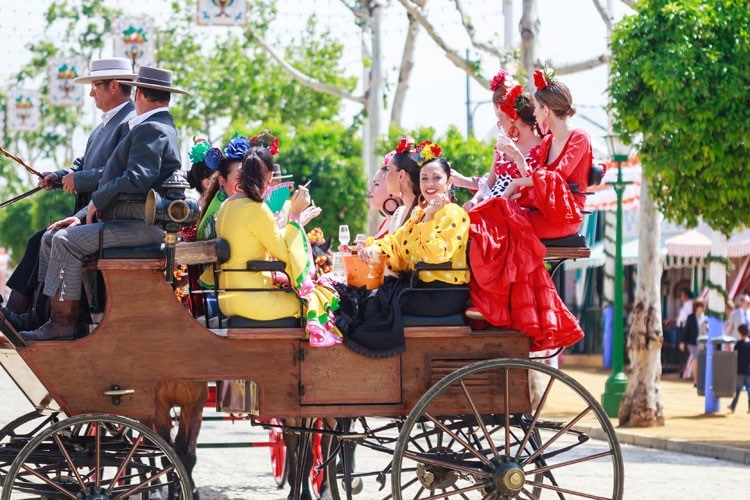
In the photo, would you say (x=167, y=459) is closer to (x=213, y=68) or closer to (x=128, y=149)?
(x=128, y=149)

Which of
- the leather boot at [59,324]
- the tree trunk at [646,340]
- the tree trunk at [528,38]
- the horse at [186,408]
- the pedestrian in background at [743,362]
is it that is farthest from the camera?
the pedestrian in background at [743,362]

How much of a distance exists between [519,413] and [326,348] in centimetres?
119

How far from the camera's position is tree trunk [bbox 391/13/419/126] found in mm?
25547

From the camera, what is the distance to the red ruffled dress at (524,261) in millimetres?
7824

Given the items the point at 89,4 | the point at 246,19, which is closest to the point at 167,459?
the point at 246,19

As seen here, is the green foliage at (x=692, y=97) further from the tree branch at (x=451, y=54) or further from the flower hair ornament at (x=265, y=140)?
the flower hair ornament at (x=265, y=140)

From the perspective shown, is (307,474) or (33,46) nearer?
(307,474)

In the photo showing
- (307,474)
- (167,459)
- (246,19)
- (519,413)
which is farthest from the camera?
(246,19)

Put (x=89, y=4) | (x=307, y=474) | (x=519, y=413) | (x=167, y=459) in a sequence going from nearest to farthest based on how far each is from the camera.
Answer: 1. (x=167, y=459)
2. (x=519, y=413)
3. (x=307, y=474)
4. (x=89, y=4)

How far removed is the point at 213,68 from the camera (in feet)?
151

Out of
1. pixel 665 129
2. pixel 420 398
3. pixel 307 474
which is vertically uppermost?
pixel 665 129

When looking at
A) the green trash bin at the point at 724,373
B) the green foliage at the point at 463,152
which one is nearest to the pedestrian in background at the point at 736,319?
the green trash bin at the point at 724,373

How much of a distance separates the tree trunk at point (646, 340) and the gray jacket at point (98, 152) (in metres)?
10.9

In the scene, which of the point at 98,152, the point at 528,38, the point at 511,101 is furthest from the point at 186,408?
the point at 528,38
